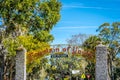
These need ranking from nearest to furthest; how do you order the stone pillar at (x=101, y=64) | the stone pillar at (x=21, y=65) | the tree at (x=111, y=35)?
1. the stone pillar at (x=101, y=64)
2. the stone pillar at (x=21, y=65)
3. the tree at (x=111, y=35)

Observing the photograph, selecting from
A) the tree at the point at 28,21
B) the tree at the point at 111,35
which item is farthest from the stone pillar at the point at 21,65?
the tree at the point at 111,35

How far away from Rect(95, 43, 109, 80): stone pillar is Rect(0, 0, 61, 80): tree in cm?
790

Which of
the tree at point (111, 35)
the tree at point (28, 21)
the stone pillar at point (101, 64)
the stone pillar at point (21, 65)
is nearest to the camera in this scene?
the stone pillar at point (101, 64)

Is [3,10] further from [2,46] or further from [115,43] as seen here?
[115,43]

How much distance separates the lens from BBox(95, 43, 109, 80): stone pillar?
22.2m

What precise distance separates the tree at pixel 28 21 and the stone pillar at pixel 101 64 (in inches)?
311

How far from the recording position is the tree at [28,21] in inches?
1139

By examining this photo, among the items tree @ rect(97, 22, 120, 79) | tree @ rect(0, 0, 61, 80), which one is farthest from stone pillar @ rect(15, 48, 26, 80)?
tree @ rect(97, 22, 120, 79)

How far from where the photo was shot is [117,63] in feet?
211

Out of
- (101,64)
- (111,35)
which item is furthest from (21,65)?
(111,35)

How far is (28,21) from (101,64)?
10462 mm

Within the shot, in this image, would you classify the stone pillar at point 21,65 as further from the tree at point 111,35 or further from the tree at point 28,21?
the tree at point 111,35

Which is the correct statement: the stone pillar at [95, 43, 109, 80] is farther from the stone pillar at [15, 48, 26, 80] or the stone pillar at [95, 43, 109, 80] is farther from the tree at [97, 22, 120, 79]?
the tree at [97, 22, 120, 79]

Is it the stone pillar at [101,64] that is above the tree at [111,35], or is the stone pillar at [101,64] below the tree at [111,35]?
below
